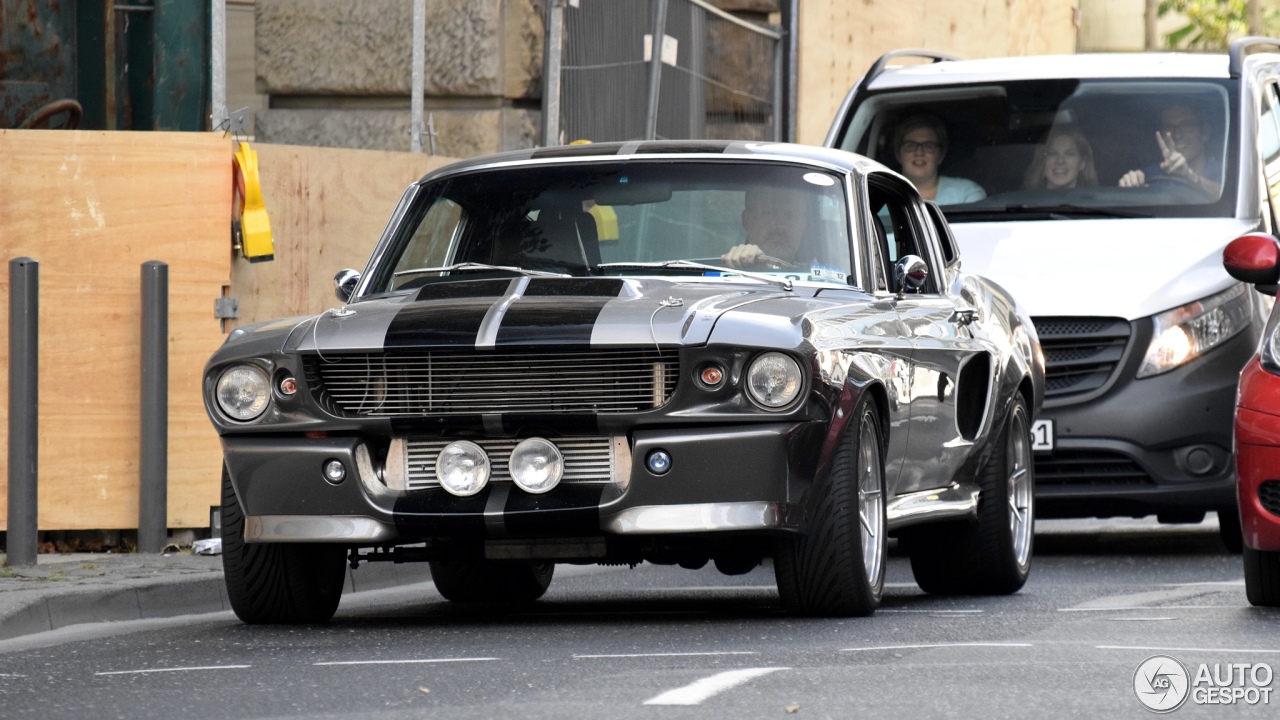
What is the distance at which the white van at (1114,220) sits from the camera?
38.5 feet

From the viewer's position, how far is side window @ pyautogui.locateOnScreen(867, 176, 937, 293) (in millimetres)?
9680

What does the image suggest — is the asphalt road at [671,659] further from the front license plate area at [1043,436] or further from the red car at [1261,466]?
the front license plate area at [1043,436]

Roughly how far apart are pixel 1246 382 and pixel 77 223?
5172 millimetres

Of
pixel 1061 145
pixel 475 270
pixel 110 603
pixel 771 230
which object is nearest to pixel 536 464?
pixel 475 270

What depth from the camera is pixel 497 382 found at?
7781 millimetres

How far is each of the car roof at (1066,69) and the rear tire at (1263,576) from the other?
4.82m

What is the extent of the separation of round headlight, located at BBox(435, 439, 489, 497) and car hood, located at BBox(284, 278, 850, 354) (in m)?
0.32

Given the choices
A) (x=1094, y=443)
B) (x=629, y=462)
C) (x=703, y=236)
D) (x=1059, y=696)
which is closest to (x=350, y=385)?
(x=629, y=462)

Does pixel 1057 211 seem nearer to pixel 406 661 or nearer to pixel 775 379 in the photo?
pixel 775 379

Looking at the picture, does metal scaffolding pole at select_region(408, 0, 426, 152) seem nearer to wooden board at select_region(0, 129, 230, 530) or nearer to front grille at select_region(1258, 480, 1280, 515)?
wooden board at select_region(0, 129, 230, 530)

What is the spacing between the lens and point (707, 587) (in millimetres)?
10555

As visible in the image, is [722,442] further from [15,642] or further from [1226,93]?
[1226,93]

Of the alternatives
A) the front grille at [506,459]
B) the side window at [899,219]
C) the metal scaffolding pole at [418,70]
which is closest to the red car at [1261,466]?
the side window at [899,219]

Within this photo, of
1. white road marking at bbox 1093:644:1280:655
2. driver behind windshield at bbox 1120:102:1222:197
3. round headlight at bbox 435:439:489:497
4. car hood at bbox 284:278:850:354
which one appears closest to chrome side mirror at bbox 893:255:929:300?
car hood at bbox 284:278:850:354
